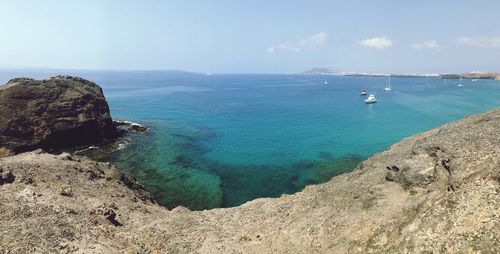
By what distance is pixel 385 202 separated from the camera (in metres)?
26.0

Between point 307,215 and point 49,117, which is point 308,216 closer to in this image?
point 307,215

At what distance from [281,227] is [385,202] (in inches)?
313

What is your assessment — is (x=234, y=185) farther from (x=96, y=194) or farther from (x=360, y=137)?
(x=360, y=137)

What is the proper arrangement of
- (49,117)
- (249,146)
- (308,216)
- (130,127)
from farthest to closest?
(130,127)
(249,146)
(49,117)
(308,216)

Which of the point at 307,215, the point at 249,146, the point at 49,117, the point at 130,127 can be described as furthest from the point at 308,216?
the point at 130,127

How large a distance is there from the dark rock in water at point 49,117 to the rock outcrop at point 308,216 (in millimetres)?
30807

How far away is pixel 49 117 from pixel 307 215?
56.9m

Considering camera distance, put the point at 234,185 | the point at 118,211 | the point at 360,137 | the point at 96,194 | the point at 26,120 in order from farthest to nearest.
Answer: the point at 360,137, the point at 26,120, the point at 234,185, the point at 96,194, the point at 118,211

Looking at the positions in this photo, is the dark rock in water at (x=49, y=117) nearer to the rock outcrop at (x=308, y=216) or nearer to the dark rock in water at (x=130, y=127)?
the dark rock in water at (x=130, y=127)

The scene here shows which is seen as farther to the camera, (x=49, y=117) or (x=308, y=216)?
(x=49, y=117)

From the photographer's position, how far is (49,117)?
66625 mm

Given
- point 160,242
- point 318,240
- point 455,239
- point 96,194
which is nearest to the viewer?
point 455,239

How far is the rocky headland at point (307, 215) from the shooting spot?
1939 centimetres

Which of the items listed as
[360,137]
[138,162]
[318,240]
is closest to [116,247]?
[318,240]
